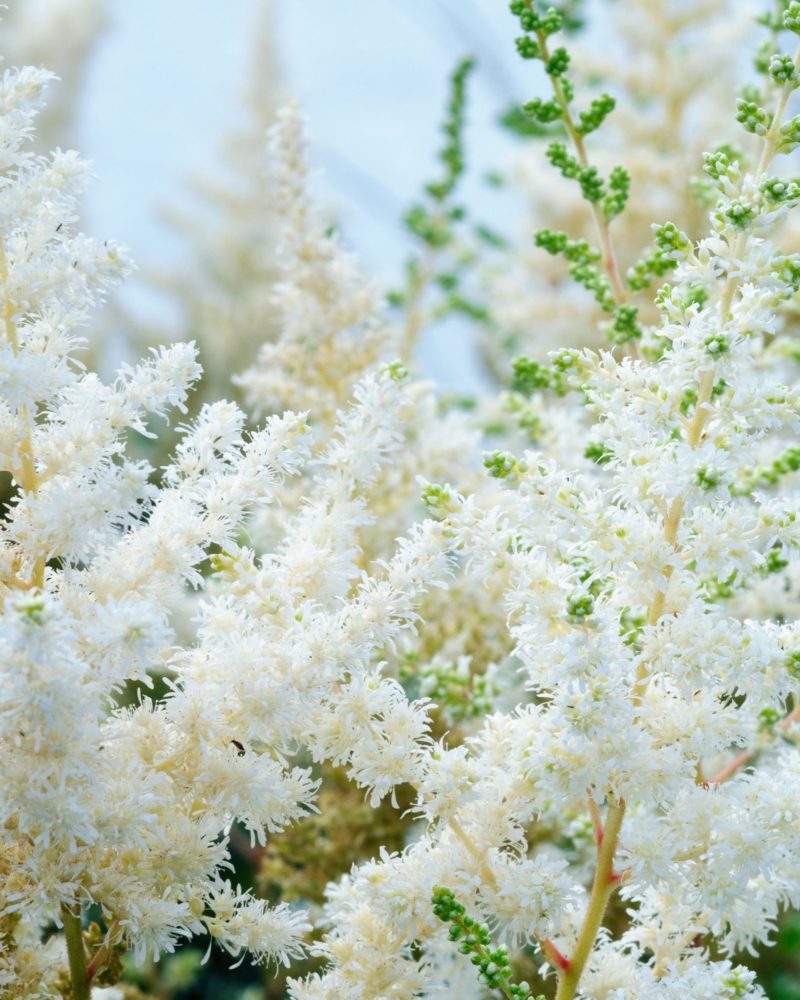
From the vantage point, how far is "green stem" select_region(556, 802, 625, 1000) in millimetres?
978

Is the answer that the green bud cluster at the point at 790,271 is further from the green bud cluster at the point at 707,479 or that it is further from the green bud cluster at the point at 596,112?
the green bud cluster at the point at 596,112

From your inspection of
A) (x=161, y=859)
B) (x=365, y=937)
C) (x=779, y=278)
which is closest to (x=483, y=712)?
(x=365, y=937)

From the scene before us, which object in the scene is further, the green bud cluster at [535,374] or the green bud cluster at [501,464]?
the green bud cluster at [535,374]

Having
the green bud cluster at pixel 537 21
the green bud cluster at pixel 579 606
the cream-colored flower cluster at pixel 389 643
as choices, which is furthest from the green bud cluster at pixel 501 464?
the green bud cluster at pixel 537 21

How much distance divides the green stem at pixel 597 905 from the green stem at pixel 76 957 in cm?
40

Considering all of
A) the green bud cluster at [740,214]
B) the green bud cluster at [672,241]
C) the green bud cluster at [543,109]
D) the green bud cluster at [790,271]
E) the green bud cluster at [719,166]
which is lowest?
the green bud cluster at [790,271]

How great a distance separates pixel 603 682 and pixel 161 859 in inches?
15.0

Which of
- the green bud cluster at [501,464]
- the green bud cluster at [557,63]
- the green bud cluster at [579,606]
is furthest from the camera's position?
the green bud cluster at [557,63]

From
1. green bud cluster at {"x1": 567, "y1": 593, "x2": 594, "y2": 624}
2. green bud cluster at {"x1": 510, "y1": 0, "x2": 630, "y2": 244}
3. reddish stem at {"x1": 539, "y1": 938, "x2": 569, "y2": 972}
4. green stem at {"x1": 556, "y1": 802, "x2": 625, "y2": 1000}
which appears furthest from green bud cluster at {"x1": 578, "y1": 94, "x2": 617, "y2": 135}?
reddish stem at {"x1": 539, "y1": 938, "x2": 569, "y2": 972}

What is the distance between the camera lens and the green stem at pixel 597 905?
3.21 ft

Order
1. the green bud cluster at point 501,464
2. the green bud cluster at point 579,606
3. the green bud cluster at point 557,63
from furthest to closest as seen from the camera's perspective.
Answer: the green bud cluster at point 557,63 < the green bud cluster at point 501,464 < the green bud cluster at point 579,606

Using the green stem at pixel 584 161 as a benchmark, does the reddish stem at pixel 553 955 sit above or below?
below

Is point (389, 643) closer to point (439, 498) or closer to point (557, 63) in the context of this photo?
point (439, 498)

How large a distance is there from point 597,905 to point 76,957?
0.44 metres
